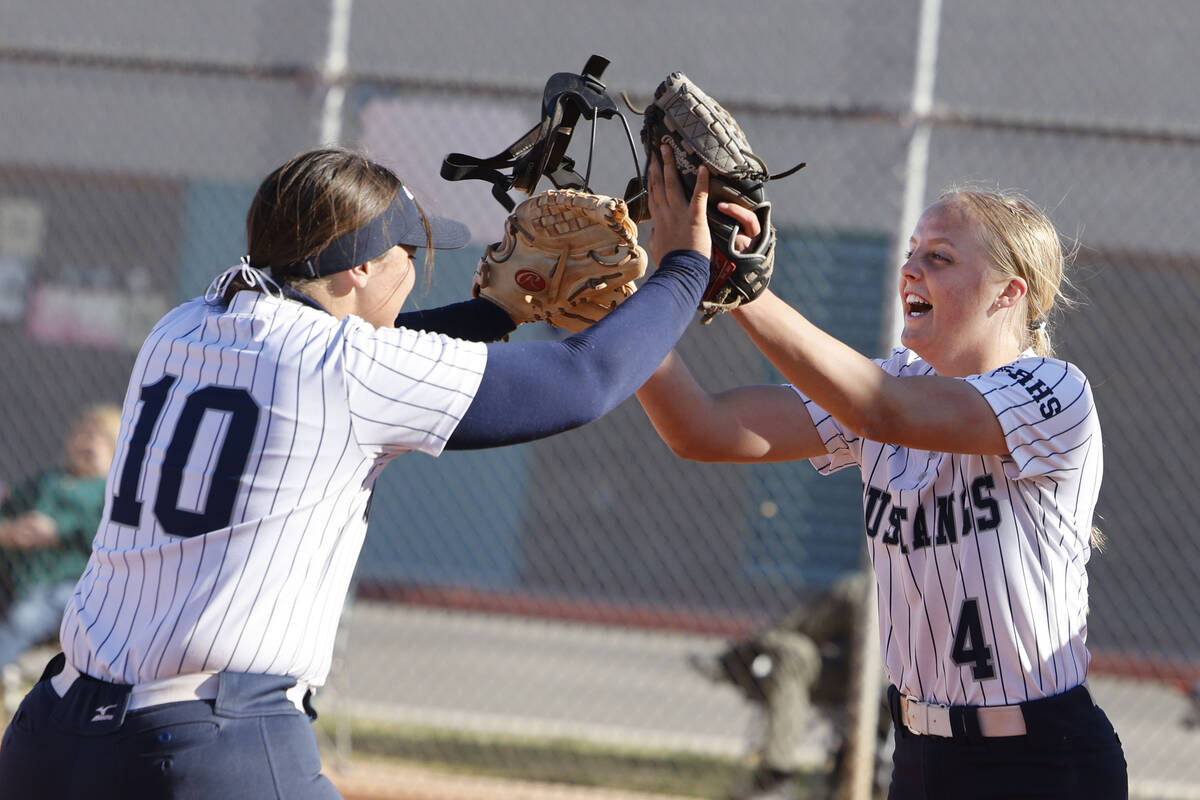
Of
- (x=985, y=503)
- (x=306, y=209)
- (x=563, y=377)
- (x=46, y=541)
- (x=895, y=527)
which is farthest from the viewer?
(x=46, y=541)

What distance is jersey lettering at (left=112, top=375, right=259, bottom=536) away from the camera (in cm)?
173

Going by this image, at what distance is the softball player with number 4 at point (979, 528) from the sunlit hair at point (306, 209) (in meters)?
0.65

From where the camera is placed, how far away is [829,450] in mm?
2580

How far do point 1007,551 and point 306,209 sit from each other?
53.2 inches

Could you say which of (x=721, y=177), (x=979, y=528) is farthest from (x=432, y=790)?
(x=721, y=177)

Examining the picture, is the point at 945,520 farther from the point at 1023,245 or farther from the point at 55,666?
the point at 55,666

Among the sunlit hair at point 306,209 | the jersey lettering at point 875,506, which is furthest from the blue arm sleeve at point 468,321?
the jersey lettering at point 875,506

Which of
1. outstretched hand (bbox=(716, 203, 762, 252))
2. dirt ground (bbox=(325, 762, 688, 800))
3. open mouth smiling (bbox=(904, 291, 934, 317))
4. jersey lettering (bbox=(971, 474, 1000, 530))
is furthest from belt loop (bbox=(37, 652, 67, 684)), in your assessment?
dirt ground (bbox=(325, 762, 688, 800))

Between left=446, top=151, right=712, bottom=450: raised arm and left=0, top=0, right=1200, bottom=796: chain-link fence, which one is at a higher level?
left=0, top=0, right=1200, bottom=796: chain-link fence

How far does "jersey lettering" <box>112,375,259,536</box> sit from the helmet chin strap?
762 millimetres

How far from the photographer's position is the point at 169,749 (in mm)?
1690

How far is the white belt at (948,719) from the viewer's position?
2105 mm

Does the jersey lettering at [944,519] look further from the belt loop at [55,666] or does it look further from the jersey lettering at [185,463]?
the belt loop at [55,666]

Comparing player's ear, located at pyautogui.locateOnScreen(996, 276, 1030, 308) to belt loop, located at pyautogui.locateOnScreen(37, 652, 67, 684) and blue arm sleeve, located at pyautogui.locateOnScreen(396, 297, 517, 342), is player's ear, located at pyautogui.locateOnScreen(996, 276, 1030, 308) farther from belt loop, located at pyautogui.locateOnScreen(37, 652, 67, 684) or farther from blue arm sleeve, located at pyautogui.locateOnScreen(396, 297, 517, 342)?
belt loop, located at pyautogui.locateOnScreen(37, 652, 67, 684)
